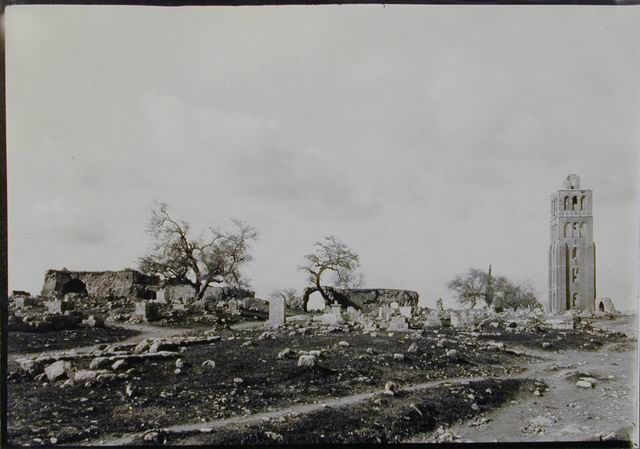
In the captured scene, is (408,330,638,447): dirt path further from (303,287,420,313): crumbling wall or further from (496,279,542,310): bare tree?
(303,287,420,313): crumbling wall

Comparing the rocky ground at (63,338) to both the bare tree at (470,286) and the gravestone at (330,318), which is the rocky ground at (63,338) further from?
the bare tree at (470,286)

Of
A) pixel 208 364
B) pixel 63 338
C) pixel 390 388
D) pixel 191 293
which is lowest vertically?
pixel 390 388

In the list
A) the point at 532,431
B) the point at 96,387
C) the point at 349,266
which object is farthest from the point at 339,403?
the point at 96,387

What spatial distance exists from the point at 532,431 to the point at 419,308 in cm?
214

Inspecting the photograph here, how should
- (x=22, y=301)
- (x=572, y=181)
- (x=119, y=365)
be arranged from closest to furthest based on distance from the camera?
(x=119, y=365), (x=22, y=301), (x=572, y=181)

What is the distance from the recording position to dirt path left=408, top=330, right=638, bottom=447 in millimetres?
7562

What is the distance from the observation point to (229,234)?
8.16 metres

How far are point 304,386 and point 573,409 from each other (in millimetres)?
3547

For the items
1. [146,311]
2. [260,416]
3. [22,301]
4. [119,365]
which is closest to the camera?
[260,416]

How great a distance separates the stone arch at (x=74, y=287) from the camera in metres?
8.18

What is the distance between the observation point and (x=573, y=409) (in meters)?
7.79

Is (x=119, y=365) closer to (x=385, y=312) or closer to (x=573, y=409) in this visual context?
(x=385, y=312)

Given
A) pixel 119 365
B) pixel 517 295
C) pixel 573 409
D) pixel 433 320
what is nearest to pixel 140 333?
pixel 119 365

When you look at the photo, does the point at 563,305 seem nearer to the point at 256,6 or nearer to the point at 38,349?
the point at 256,6
